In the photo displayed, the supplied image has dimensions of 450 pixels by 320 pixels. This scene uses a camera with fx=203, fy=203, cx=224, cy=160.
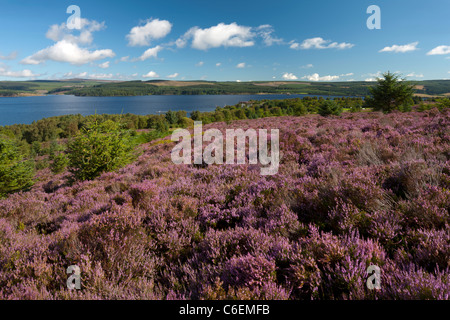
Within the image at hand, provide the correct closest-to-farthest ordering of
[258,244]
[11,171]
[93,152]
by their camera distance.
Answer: [258,244] < [93,152] < [11,171]

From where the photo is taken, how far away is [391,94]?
27.0 meters

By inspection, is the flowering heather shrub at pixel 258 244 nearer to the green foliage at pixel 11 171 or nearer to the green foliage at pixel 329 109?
the green foliage at pixel 11 171

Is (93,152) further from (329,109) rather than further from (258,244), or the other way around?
(329,109)

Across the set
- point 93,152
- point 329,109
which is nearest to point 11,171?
point 93,152

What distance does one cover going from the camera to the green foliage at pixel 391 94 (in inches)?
1035

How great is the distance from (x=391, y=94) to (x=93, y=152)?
3432 centimetres

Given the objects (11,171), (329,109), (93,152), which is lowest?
(11,171)

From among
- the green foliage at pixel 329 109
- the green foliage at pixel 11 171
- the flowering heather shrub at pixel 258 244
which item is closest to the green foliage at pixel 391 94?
the green foliage at pixel 329 109

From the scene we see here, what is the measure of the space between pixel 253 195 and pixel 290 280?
2.15m

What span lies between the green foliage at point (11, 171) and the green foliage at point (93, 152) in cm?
294

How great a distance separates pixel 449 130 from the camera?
6.81 m
